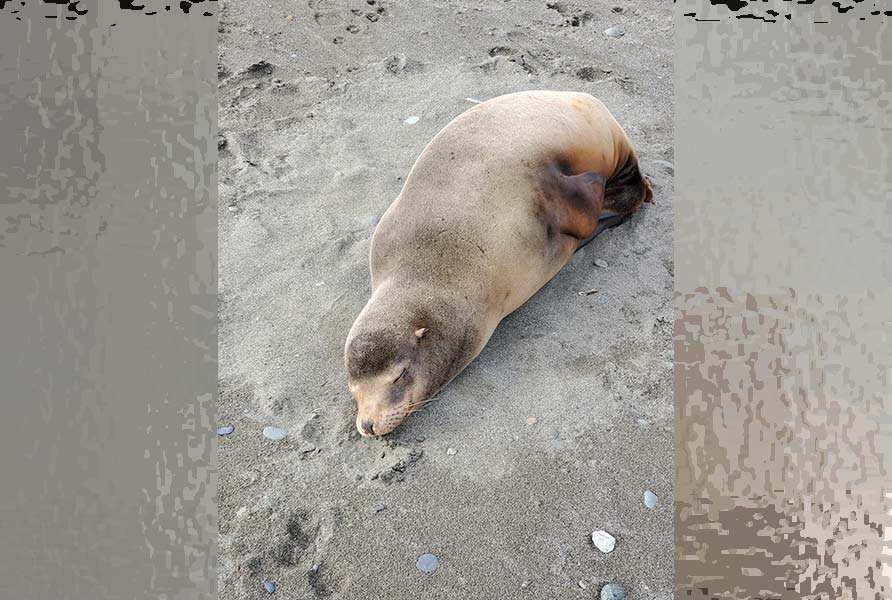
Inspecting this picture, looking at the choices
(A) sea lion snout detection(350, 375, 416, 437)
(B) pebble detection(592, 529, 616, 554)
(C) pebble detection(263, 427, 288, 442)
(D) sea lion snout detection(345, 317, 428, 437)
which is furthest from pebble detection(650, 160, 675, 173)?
(C) pebble detection(263, 427, 288, 442)

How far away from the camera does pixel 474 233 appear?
371 centimetres

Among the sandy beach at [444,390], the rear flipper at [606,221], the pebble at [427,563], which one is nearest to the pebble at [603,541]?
the sandy beach at [444,390]

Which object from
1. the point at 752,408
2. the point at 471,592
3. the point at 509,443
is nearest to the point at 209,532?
the point at 471,592

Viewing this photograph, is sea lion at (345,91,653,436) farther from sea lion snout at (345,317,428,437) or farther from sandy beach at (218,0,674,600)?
sandy beach at (218,0,674,600)

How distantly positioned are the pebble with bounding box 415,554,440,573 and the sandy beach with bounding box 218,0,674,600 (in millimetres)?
20

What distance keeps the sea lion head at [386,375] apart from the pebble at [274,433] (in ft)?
0.96

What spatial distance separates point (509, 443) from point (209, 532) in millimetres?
1200

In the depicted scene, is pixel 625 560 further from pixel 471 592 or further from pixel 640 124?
pixel 640 124

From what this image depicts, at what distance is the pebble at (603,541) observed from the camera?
9.57 feet

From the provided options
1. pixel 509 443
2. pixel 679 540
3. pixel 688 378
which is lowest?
pixel 509 443

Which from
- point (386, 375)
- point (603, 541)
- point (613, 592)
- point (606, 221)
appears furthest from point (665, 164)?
point (613, 592)

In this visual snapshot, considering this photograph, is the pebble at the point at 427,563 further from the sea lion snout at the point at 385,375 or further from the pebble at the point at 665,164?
the pebble at the point at 665,164

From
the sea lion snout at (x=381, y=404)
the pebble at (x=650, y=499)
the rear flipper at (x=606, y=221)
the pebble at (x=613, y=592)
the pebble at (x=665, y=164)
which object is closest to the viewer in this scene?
the pebble at (x=613, y=592)

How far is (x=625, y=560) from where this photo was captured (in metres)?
2.88
